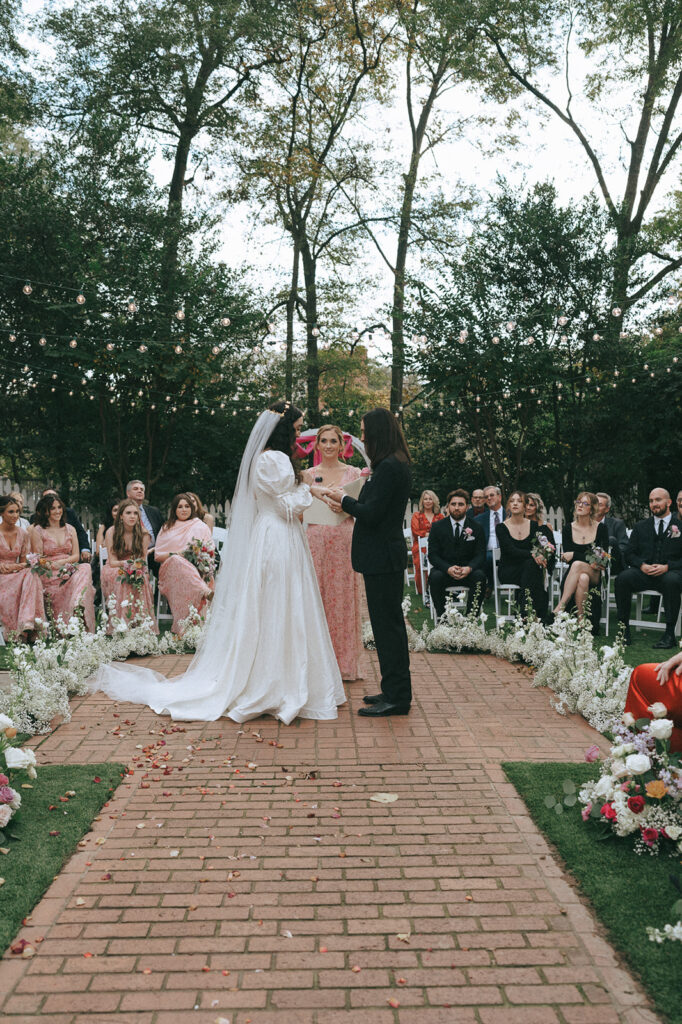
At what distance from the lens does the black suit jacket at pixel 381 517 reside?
578cm

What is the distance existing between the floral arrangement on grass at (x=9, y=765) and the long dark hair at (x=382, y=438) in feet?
9.30

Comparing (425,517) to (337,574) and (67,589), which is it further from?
(337,574)

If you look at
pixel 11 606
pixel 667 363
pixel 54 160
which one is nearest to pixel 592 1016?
pixel 11 606

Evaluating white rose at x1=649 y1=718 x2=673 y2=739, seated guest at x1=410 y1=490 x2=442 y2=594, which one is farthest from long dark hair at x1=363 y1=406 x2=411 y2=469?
seated guest at x1=410 y1=490 x2=442 y2=594

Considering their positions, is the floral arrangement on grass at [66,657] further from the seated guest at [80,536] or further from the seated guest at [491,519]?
the seated guest at [491,519]

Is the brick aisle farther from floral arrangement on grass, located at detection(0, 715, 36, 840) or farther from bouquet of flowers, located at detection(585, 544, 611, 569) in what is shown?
bouquet of flowers, located at detection(585, 544, 611, 569)

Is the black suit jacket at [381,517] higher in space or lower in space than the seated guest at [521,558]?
higher

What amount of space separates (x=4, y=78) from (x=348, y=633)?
1715 centimetres

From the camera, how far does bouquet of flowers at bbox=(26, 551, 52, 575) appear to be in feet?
29.3

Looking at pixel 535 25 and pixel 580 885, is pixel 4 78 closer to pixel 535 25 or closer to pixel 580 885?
pixel 535 25

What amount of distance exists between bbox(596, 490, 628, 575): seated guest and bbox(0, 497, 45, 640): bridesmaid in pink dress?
20.5 feet

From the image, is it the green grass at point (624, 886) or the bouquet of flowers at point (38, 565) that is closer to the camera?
the green grass at point (624, 886)

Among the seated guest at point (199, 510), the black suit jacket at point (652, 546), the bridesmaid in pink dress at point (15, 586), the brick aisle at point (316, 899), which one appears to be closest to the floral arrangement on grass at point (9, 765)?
the brick aisle at point (316, 899)

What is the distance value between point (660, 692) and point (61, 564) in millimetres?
7116
